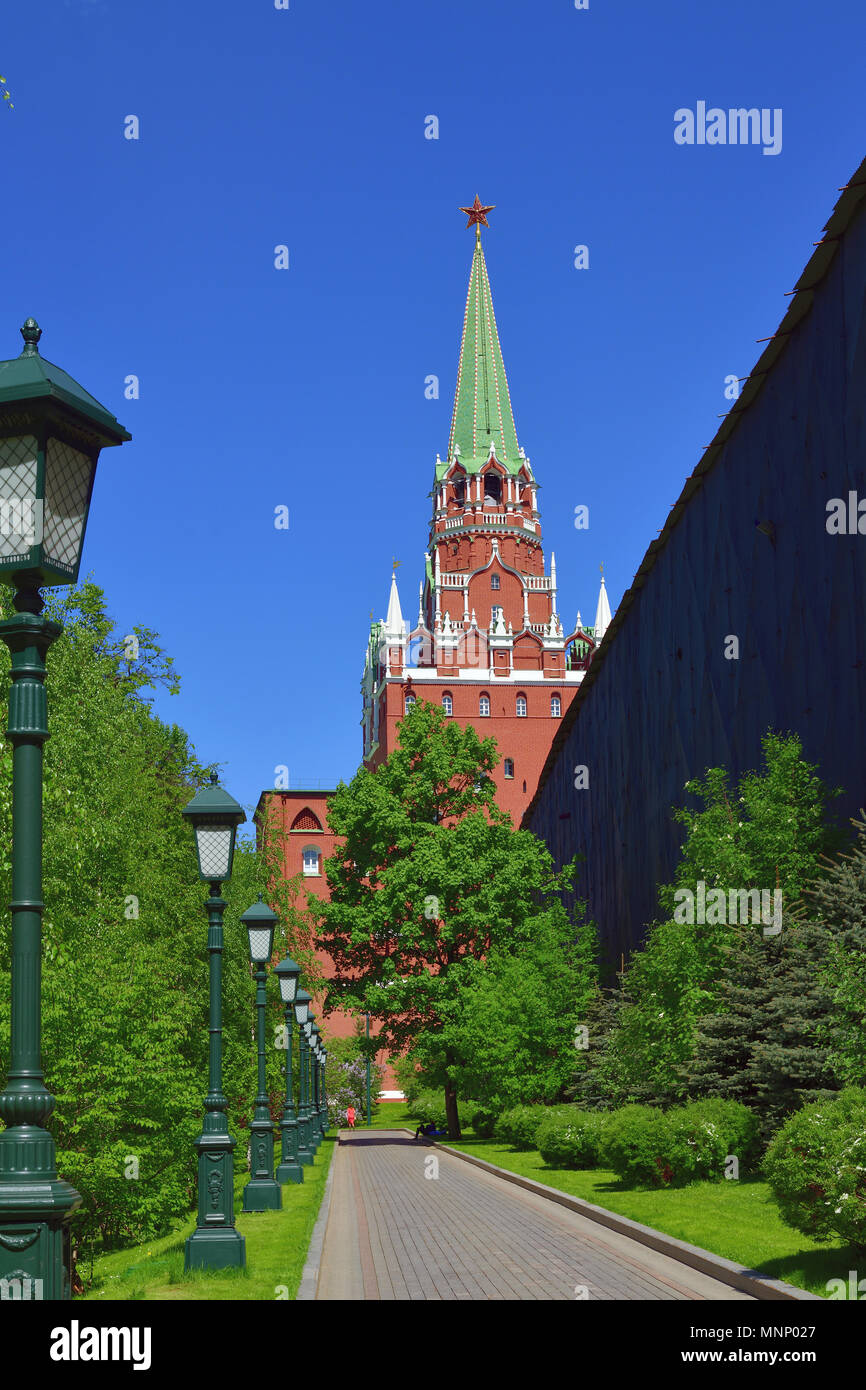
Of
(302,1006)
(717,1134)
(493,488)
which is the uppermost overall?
(493,488)

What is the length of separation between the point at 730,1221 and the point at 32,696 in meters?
12.8

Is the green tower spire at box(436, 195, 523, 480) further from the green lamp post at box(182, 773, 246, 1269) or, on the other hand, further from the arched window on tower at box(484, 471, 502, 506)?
the green lamp post at box(182, 773, 246, 1269)

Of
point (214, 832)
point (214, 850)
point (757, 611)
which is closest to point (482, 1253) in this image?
point (214, 850)

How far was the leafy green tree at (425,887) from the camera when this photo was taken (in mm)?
50125

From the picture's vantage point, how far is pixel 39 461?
639 centimetres

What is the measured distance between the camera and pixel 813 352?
27.2m

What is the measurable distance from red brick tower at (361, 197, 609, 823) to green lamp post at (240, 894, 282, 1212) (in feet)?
269

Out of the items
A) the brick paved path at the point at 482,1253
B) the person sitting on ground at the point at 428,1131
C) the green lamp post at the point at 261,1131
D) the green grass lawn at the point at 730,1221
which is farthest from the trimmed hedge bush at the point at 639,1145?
the person sitting on ground at the point at 428,1131

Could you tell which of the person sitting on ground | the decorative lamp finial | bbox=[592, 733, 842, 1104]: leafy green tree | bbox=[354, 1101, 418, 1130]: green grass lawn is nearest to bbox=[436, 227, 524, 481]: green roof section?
bbox=[354, 1101, 418, 1130]: green grass lawn

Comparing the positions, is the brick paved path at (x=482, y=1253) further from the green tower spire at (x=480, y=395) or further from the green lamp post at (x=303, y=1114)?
the green tower spire at (x=480, y=395)

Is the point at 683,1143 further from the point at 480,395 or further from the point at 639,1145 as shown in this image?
the point at 480,395

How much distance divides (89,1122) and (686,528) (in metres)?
21.5
